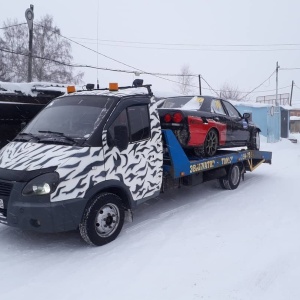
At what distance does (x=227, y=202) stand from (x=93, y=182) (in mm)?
3446

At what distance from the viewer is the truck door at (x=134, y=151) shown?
15.1 feet

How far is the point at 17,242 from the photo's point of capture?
4.71 meters

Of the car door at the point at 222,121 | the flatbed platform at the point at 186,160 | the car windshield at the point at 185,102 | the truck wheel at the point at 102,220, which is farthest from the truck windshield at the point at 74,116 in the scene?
the car door at the point at 222,121

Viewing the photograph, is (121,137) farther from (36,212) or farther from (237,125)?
(237,125)

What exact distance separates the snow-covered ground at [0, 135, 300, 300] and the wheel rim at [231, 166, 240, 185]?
5.73 ft

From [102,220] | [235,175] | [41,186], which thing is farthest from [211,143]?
[41,186]

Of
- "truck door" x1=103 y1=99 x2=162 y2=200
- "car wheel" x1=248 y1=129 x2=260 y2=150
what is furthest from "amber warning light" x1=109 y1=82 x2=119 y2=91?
"car wheel" x1=248 y1=129 x2=260 y2=150

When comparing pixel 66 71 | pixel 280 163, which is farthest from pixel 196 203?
pixel 66 71

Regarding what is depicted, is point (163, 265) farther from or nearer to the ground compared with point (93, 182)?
nearer to the ground

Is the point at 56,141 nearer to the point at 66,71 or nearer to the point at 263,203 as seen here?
the point at 263,203

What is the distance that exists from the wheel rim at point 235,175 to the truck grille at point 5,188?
5.44 meters

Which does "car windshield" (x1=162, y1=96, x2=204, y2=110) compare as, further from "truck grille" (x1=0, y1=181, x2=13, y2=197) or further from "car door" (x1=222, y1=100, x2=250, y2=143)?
"truck grille" (x1=0, y1=181, x2=13, y2=197)

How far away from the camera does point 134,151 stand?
498cm

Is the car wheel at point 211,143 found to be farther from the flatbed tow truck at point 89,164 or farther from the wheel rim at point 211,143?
the flatbed tow truck at point 89,164
